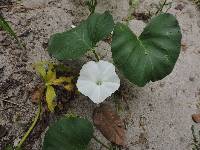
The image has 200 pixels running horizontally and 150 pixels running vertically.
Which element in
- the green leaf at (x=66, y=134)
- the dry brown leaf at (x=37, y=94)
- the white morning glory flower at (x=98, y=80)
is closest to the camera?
the green leaf at (x=66, y=134)

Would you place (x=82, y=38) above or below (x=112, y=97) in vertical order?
above

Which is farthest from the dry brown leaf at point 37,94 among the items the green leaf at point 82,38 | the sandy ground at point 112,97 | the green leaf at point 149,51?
the green leaf at point 149,51

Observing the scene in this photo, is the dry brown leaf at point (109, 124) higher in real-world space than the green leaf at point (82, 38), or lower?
lower

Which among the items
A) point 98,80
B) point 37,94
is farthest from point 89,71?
point 37,94

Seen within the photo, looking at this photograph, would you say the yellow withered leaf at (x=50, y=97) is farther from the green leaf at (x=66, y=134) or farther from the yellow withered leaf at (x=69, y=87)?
the green leaf at (x=66, y=134)

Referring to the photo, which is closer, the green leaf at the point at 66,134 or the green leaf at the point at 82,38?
the green leaf at the point at 66,134

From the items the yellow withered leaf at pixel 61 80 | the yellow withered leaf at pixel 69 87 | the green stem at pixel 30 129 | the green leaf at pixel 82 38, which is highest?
the green leaf at pixel 82 38

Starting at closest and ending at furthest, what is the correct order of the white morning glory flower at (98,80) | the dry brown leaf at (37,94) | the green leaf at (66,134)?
the green leaf at (66,134)
the white morning glory flower at (98,80)
the dry brown leaf at (37,94)

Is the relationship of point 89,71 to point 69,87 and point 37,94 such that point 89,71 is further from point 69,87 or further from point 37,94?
point 37,94
